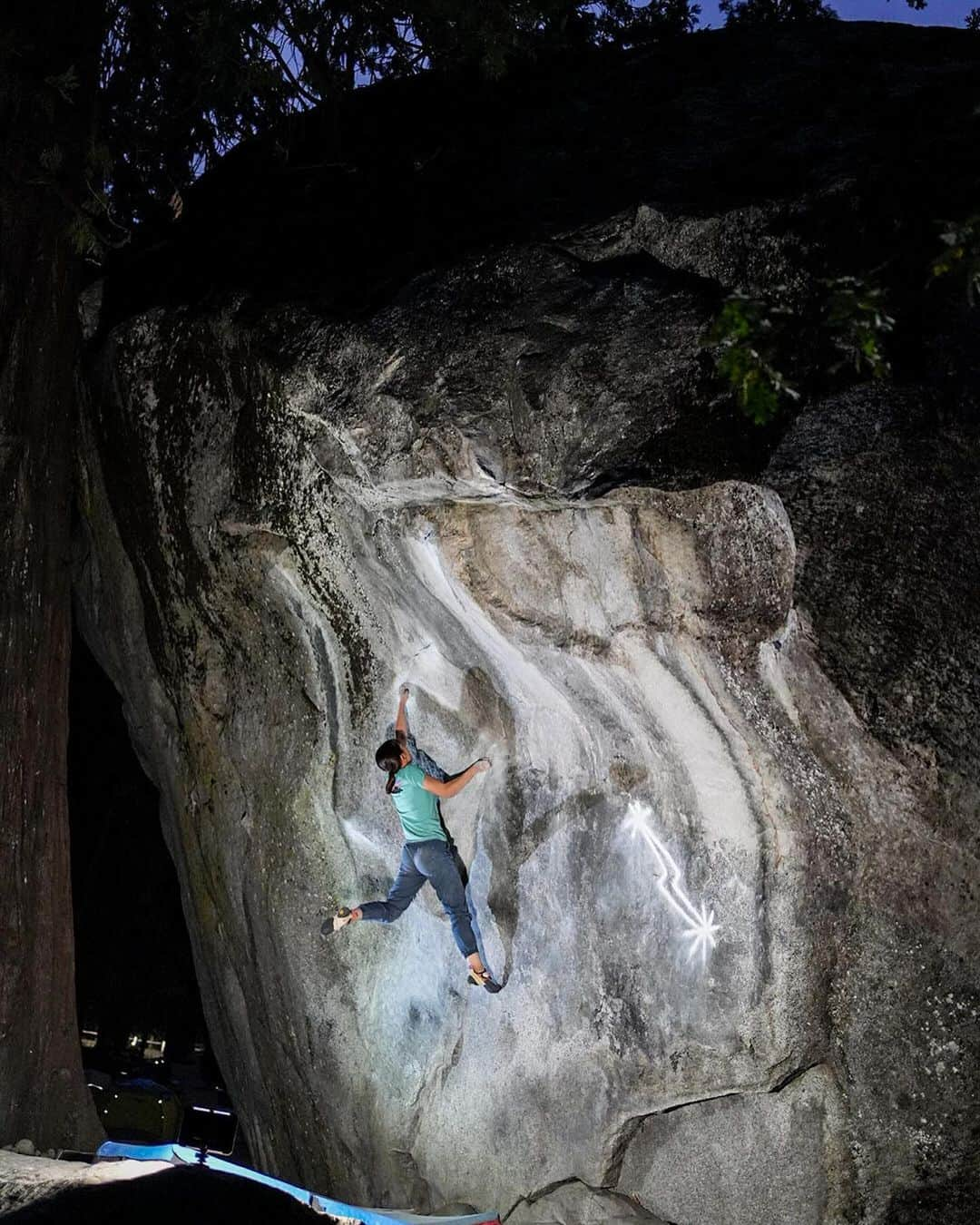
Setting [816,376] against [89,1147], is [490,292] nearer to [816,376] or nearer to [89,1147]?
[816,376]

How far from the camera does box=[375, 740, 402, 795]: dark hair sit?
23.5ft

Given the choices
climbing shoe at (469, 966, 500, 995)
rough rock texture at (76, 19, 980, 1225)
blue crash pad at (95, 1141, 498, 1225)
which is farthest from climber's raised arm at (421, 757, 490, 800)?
blue crash pad at (95, 1141, 498, 1225)

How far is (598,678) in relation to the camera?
21.7 ft

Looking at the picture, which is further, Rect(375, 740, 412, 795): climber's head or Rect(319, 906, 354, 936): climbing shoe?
Rect(319, 906, 354, 936): climbing shoe

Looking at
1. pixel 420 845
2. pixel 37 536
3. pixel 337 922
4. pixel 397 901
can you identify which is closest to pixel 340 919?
pixel 337 922

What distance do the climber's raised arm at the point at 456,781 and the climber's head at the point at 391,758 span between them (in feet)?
0.68

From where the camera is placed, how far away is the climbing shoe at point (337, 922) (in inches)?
296

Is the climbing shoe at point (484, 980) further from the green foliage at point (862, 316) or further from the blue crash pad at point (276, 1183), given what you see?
the green foliage at point (862, 316)

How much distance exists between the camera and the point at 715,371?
5.99 metres

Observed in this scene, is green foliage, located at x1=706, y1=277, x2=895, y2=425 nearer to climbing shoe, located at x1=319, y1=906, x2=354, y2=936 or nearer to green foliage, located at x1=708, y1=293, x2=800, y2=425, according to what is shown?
green foliage, located at x1=708, y1=293, x2=800, y2=425

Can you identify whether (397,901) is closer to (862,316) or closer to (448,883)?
(448,883)

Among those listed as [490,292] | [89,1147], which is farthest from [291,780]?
[490,292]

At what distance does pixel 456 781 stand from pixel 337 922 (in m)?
1.22

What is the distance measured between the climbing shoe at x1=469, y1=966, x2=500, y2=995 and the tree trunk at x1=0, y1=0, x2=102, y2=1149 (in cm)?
307
